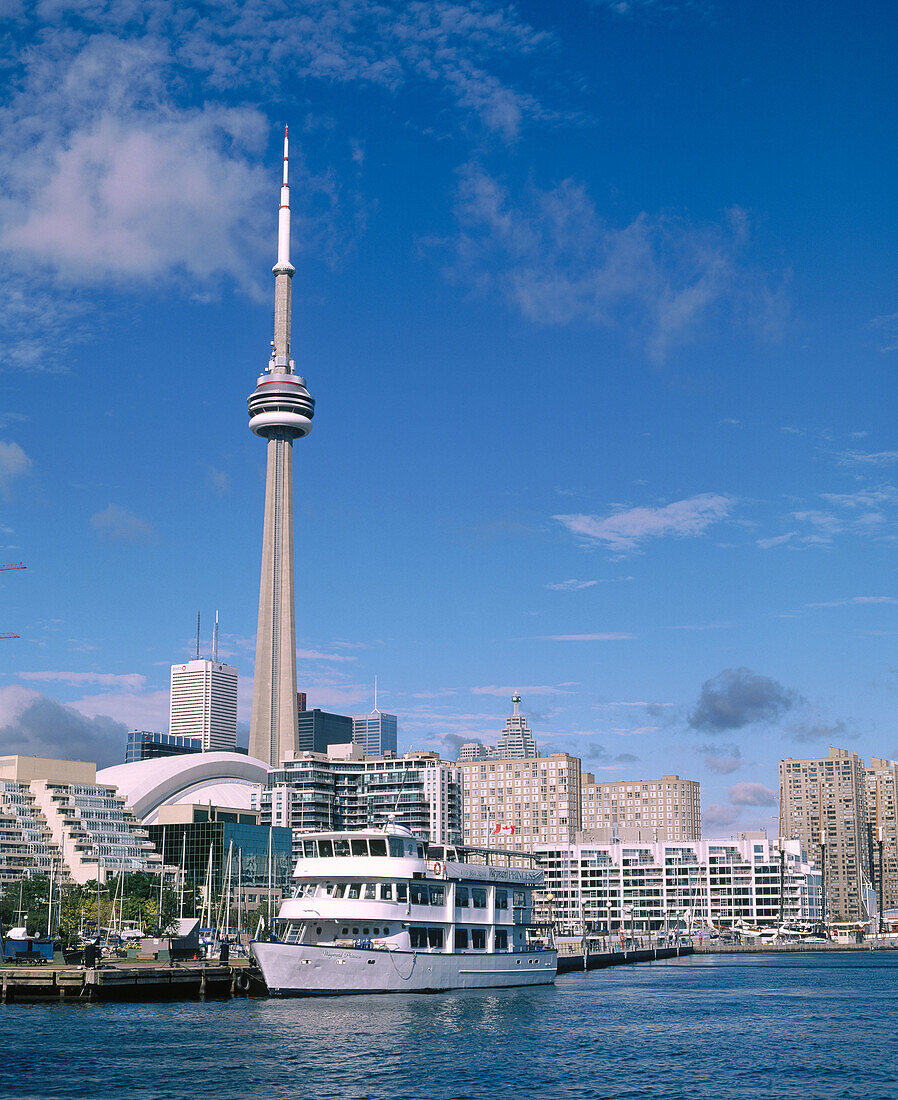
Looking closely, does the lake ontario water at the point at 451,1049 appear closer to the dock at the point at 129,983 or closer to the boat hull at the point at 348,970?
the boat hull at the point at 348,970

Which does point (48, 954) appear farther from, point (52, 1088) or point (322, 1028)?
point (52, 1088)

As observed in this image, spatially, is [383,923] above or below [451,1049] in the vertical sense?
above

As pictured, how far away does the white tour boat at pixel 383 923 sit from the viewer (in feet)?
305

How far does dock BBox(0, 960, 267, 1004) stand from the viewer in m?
96.8

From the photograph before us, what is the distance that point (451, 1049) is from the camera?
73938mm

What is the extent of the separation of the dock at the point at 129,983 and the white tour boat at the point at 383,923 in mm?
7402

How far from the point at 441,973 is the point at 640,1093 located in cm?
3909

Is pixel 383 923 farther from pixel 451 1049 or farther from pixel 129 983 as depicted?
pixel 451 1049

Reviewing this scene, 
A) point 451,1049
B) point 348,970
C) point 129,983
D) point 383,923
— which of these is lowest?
point 451,1049

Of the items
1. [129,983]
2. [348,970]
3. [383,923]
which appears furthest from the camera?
[129,983]

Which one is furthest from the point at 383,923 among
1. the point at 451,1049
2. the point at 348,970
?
the point at 451,1049

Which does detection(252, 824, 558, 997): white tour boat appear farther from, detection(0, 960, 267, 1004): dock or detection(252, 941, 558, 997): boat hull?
detection(0, 960, 267, 1004): dock

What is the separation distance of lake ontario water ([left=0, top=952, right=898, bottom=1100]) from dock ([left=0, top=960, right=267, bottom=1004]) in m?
2.49

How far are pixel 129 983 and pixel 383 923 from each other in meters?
20.2
